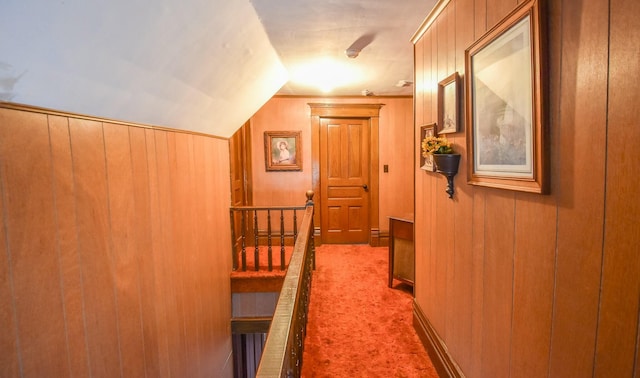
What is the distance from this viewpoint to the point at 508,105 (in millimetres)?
1225

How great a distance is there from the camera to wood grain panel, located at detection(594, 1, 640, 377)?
744 mm

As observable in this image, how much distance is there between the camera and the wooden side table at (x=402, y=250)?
123 inches

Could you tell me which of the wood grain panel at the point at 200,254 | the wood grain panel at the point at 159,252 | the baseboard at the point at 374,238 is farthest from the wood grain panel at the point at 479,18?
the baseboard at the point at 374,238

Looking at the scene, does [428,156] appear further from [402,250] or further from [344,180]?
[344,180]

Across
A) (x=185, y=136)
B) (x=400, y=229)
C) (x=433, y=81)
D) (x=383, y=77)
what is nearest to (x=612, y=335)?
(x=433, y=81)

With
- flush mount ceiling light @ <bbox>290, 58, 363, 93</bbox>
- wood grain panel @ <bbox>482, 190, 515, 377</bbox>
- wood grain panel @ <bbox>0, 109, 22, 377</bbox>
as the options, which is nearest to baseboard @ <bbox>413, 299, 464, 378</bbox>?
wood grain panel @ <bbox>482, 190, 515, 377</bbox>

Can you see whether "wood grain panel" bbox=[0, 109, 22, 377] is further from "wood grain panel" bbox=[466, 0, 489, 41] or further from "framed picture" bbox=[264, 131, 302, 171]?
"framed picture" bbox=[264, 131, 302, 171]

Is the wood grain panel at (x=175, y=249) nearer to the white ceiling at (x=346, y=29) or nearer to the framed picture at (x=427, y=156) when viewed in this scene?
the white ceiling at (x=346, y=29)

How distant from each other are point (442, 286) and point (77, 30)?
2177 millimetres

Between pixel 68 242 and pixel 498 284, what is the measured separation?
6.17 ft

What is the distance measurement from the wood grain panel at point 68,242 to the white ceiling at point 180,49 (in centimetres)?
14

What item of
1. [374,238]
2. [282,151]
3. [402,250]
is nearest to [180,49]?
[402,250]

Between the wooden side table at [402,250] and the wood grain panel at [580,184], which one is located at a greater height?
the wood grain panel at [580,184]

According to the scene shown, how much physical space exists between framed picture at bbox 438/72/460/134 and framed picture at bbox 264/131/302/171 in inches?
129
